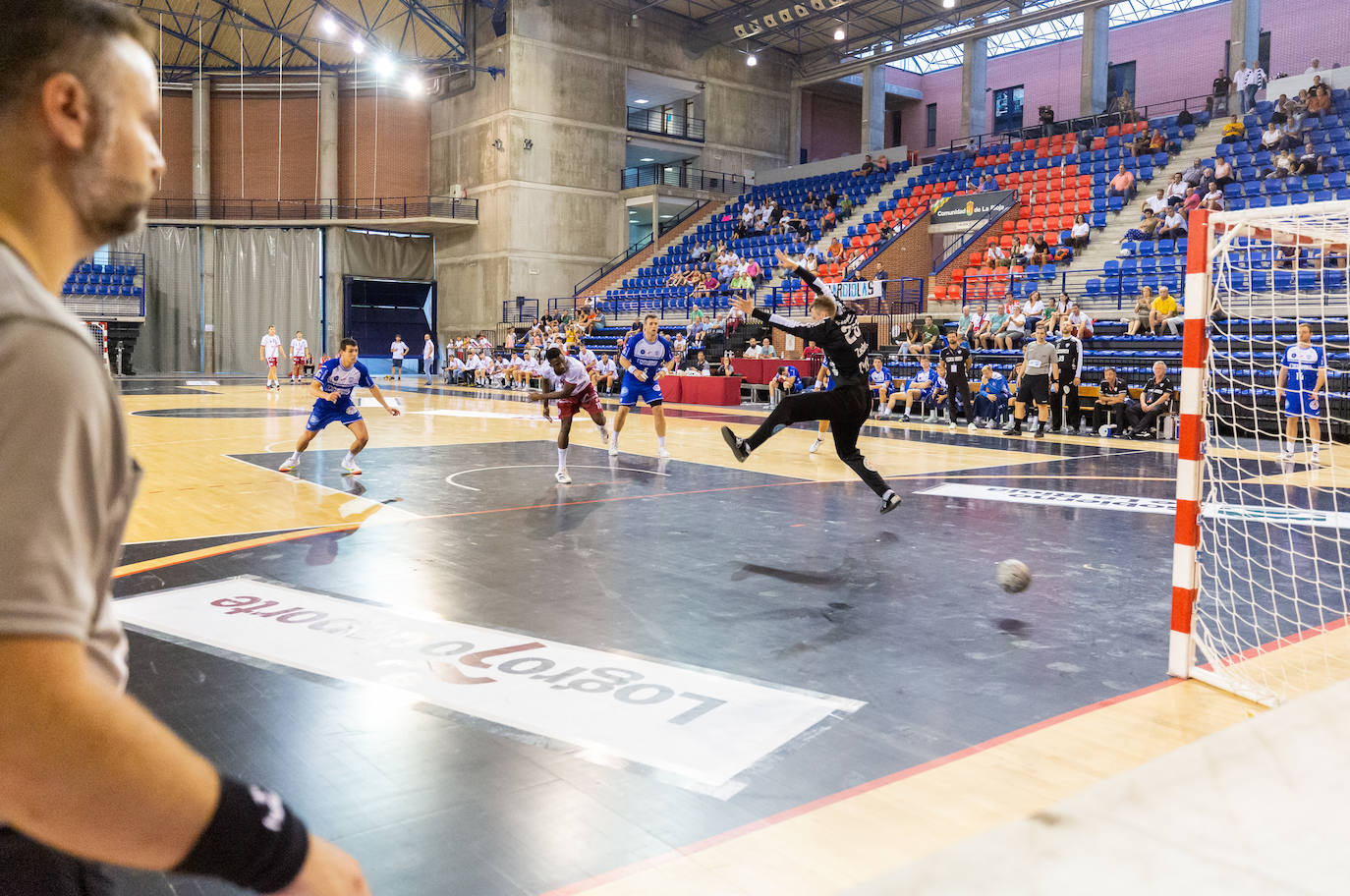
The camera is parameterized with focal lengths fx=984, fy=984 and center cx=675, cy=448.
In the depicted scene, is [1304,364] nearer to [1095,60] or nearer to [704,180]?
[1095,60]

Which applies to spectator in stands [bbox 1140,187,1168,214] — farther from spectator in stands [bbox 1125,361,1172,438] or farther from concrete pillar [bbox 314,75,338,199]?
concrete pillar [bbox 314,75,338,199]

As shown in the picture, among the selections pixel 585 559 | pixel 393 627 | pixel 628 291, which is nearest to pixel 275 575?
pixel 393 627

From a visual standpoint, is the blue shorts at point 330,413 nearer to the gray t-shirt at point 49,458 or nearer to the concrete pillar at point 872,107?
the gray t-shirt at point 49,458

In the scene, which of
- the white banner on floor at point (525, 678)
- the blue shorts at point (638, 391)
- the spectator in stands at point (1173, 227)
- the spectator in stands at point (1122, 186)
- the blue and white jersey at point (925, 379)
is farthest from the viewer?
the spectator in stands at point (1122, 186)

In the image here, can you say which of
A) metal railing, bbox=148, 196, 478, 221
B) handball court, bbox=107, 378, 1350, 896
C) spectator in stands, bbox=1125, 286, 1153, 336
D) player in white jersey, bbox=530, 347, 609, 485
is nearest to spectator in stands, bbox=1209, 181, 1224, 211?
spectator in stands, bbox=1125, 286, 1153, 336

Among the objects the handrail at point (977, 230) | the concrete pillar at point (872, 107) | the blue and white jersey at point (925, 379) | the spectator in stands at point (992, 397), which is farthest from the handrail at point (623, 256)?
the spectator in stands at point (992, 397)

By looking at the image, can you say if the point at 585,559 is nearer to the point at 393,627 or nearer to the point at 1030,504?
the point at 393,627

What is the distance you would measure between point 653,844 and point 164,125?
138ft

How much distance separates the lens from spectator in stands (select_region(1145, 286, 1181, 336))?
18.6 meters

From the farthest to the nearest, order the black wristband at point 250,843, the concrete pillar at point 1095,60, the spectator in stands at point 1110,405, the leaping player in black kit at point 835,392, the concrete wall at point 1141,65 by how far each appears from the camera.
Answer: the concrete wall at point 1141,65 → the concrete pillar at point 1095,60 → the spectator in stands at point 1110,405 → the leaping player in black kit at point 835,392 → the black wristband at point 250,843

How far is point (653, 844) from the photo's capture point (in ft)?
9.66

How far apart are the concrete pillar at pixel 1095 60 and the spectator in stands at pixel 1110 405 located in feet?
54.9

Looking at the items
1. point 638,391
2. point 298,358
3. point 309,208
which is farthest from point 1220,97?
point 309,208

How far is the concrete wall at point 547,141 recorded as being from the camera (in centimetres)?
3569
